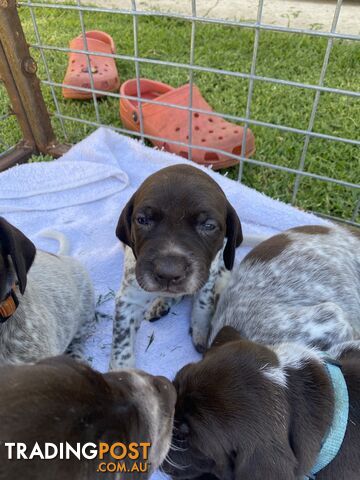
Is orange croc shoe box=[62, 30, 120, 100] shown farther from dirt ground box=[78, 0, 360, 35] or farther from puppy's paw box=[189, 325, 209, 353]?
puppy's paw box=[189, 325, 209, 353]

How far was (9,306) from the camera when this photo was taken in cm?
255

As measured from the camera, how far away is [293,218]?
4.66 m

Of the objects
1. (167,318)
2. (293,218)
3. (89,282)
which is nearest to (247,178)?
(293,218)

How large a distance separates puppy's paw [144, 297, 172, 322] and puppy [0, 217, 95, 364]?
0.52 metres

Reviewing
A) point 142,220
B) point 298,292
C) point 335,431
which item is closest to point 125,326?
point 142,220

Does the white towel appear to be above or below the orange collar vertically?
below

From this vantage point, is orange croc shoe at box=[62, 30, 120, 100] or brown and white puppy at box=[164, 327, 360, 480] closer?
brown and white puppy at box=[164, 327, 360, 480]

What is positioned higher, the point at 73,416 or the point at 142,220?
the point at 73,416

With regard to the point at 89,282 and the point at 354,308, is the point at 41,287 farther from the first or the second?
the point at 354,308

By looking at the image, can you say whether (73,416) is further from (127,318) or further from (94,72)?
(94,72)

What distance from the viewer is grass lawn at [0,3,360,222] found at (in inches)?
214

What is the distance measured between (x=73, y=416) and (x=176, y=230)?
5.74 ft

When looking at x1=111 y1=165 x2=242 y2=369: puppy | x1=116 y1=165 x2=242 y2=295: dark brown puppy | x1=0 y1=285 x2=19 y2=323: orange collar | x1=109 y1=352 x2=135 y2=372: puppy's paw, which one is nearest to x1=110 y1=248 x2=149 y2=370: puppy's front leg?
x1=109 y1=352 x2=135 y2=372: puppy's paw

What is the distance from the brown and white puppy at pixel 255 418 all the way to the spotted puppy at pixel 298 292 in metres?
0.72
